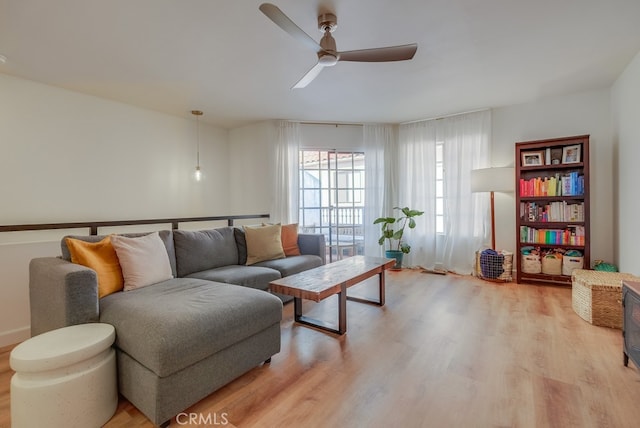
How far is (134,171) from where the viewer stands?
12.8ft

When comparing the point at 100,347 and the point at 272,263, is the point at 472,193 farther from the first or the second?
the point at 100,347

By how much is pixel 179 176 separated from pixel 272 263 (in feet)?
7.31

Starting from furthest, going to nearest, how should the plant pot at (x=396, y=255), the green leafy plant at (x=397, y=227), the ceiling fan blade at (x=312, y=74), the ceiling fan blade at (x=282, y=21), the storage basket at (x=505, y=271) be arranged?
the plant pot at (x=396, y=255)
the green leafy plant at (x=397, y=227)
the storage basket at (x=505, y=271)
the ceiling fan blade at (x=312, y=74)
the ceiling fan blade at (x=282, y=21)

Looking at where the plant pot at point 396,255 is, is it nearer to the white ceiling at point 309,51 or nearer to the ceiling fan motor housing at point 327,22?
the white ceiling at point 309,51

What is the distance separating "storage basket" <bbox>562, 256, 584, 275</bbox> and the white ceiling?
2006 mm

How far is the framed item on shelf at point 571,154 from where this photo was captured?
3.61 metres

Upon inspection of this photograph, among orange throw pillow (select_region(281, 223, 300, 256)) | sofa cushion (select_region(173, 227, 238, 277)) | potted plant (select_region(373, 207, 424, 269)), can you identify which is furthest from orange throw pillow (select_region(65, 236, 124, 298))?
potted plant (select_region(373, 207, 424, 269))

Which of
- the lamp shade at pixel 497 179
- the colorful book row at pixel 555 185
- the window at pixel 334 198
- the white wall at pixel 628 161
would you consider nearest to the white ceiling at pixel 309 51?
the white wall at pixel 628 161

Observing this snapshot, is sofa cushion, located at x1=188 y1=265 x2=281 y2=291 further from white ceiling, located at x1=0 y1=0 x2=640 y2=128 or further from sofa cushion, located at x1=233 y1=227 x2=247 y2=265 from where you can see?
white ceiling, located at x1=0 y1=0 x2=640 y2=128

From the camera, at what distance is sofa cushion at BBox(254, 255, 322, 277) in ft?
10.4

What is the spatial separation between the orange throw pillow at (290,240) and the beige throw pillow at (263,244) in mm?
152

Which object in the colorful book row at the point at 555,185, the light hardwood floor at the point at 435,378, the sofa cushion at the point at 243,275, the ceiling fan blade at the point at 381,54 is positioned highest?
the ceiling fan blade at the point at 381,54

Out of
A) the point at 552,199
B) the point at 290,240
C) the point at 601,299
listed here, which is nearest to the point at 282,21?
the point at 290,240

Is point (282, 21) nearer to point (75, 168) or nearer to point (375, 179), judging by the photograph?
point (75, 168)
